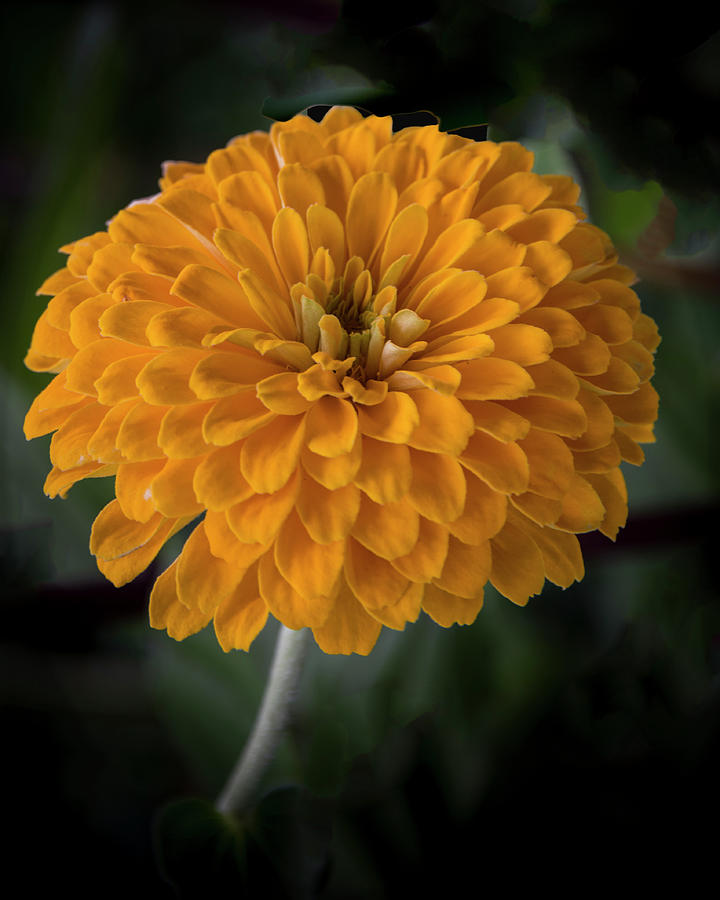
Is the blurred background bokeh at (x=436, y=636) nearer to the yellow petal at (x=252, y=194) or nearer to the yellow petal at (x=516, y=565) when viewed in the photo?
the yellow petal at (x=252, y=194)

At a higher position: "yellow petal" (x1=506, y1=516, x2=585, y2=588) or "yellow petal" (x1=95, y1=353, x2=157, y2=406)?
"yellow petal" (x1=95, y1=353, x2=157, y2=406)

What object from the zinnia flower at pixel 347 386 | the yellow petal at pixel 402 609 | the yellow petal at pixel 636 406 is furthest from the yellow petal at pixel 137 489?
the yellow petal at pixel 636 406

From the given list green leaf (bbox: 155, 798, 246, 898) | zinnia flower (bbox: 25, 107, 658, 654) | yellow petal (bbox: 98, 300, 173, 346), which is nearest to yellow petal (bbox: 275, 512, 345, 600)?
zinnia flower (bbox: 25, 107, 658, 654)

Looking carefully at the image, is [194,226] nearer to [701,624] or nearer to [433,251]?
[433,251]

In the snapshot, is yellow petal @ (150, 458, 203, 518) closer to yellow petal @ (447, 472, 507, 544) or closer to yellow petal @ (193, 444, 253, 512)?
yellow petal @ (193, 444, 253, 512)

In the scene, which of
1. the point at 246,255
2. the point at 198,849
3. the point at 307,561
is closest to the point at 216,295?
the point at 246,255

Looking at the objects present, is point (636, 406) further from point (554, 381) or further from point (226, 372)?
point (226, 372)
